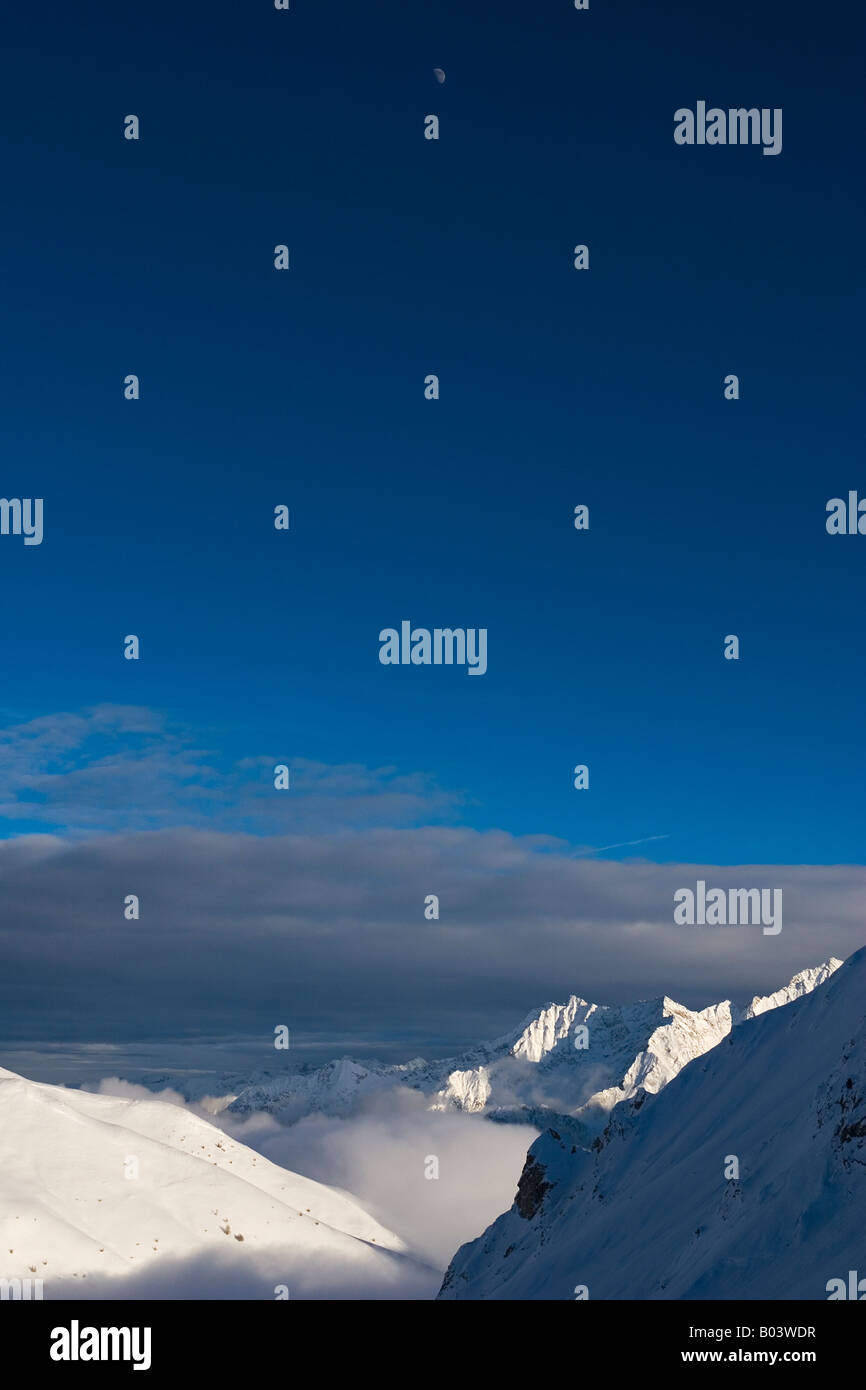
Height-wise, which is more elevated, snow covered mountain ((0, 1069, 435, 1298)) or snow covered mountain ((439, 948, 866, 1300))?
snow covered mountain ((439, 948, 866, 1300))

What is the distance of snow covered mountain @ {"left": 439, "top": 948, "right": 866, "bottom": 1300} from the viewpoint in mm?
36250

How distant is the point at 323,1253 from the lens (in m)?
180

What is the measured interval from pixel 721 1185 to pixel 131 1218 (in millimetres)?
138324

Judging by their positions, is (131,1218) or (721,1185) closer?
(721,1185)

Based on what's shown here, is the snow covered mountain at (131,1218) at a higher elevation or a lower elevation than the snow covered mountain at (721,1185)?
lower

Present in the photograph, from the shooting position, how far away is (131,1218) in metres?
160

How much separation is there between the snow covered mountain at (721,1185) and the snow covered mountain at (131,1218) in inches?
2875

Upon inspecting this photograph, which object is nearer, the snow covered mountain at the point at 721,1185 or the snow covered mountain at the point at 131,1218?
the snow covered mountain at the point at 721,1185

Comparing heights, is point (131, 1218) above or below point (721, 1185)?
below

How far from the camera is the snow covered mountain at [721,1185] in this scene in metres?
36.2

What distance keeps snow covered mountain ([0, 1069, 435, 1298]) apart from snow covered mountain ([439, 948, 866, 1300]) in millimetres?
73032
